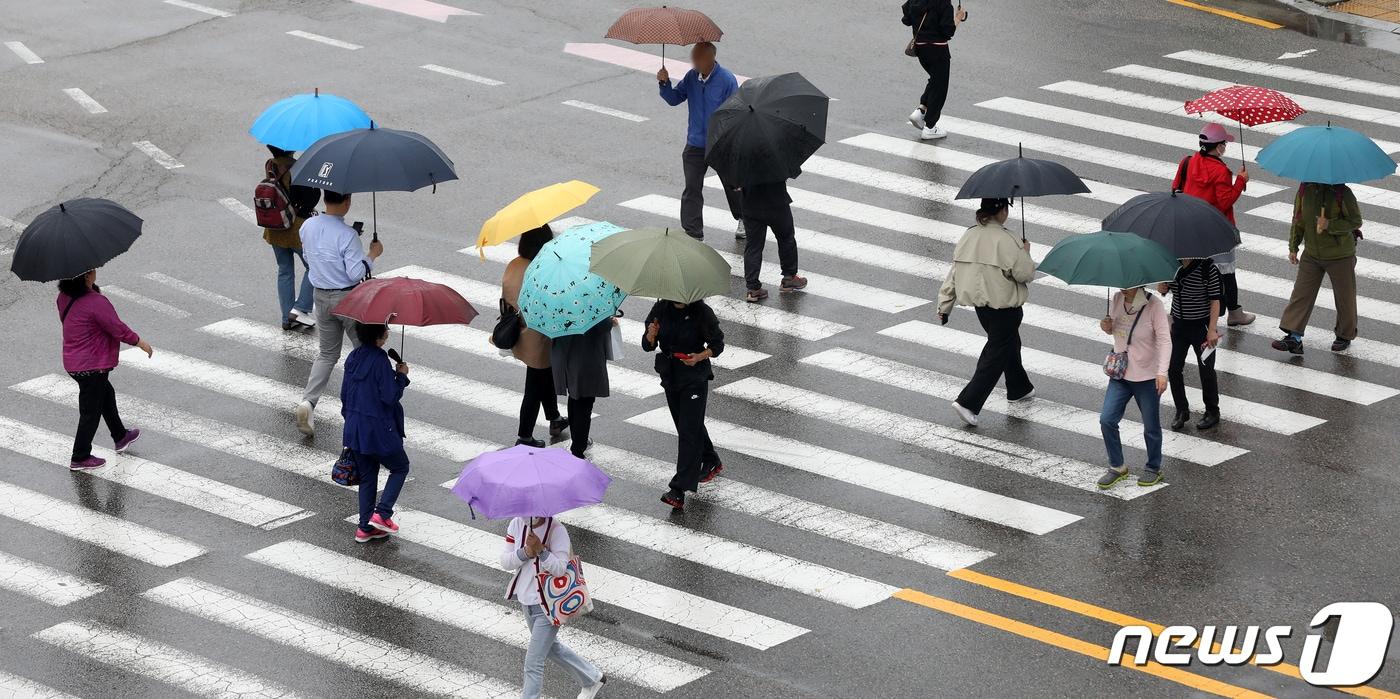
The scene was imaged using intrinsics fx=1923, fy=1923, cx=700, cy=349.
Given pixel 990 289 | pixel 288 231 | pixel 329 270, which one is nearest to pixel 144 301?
pixel 288 231

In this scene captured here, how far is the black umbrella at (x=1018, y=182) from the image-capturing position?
13.6 meters

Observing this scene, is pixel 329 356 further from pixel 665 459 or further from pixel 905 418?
pixel 905 418

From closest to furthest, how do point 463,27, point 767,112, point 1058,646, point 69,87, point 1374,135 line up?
point 1058,646, point 767,112, point 1374,135, point 69,87, point 463,27

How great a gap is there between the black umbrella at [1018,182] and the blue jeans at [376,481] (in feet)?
14.3

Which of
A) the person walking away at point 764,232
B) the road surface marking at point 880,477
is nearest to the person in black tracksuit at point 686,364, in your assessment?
the road surface marking at point 880,477

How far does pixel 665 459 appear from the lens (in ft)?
44.4

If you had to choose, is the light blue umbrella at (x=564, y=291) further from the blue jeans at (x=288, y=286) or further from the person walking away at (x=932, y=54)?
the person walking away at (x=932, y=54)

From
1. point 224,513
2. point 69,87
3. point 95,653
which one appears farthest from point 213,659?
point 69,87

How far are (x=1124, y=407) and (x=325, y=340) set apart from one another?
19.1 feet

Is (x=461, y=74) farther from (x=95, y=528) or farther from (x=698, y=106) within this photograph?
(x=95, y=528)

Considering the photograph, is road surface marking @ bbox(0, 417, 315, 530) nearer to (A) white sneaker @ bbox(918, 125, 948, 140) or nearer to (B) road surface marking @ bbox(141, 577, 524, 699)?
(B) road surface marking @ bbox(141, 577, 524, 699)

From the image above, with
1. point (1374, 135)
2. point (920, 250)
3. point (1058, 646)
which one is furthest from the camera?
point (1374, 135)

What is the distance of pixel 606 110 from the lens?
21.1 metres

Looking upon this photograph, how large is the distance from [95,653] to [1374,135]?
46.7 ft
